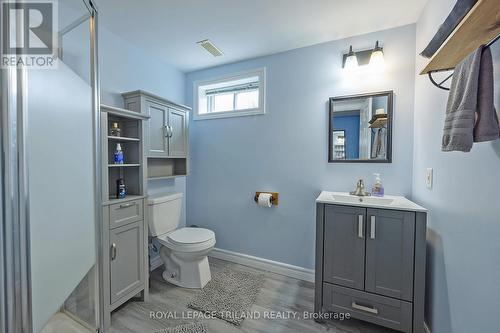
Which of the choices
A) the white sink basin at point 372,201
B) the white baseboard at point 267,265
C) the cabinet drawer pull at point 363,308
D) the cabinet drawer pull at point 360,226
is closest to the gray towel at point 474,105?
the white sink basin at point 372,201

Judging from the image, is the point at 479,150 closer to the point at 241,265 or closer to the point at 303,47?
the point at 303,47

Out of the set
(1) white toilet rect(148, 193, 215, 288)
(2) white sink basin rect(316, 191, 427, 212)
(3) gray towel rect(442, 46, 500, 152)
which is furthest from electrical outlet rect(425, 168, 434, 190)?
(1) white toilet rect(148, 193, 215, 288)

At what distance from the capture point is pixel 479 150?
92 centimetres

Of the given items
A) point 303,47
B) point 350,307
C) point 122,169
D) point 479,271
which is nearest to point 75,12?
point 122,169

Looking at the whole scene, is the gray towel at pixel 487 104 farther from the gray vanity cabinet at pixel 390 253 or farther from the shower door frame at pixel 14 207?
the shower door frame at pixel 14 207

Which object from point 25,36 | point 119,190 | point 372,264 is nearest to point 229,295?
point 372,264

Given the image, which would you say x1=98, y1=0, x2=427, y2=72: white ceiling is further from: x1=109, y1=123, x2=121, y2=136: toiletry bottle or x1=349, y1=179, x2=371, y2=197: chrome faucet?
x1=349, y1=179, x2=371, y2=197: chrome faucet

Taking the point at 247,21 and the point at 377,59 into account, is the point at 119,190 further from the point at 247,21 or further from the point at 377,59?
the point at 377,59

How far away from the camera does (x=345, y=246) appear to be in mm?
1485

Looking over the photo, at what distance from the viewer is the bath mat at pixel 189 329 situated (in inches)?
56.1

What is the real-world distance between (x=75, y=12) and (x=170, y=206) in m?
1.59

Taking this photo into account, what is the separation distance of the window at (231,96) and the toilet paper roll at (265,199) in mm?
889

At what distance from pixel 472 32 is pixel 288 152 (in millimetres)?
1471

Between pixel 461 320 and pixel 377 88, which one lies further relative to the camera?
pixel 377 88
